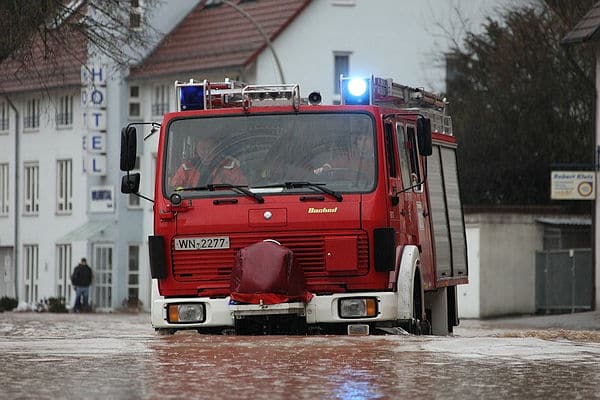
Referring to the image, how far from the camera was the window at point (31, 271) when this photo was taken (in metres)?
68.8

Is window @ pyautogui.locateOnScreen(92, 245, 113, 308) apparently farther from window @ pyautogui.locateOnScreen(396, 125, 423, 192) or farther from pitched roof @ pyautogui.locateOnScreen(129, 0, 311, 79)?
window @ pyautogui.locateOnScreen(396, 125, 423, 192)

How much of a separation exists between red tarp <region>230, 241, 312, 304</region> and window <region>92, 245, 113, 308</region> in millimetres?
48067

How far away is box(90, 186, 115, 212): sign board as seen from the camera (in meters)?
65.0

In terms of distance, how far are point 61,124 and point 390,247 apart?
51.3m

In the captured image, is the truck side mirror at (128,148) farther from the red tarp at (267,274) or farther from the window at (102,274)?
the window at (102,274)

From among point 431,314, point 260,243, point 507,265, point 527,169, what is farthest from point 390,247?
point 527,169

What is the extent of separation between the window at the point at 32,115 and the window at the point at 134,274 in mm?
6825

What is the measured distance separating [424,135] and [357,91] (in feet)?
2.51

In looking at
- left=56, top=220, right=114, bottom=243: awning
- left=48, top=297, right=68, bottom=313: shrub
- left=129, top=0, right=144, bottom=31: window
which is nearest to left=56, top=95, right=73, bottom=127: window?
left=56, top=220, right=114, bottom=243: awning

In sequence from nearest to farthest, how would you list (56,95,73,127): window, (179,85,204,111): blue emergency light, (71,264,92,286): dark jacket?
(179,85,204,111): blue emergency light → (71,264,92,286): dark jacket → (56,95,73,127): window

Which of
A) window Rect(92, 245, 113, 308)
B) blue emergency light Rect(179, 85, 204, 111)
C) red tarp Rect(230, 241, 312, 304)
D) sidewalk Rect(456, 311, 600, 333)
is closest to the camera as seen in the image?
red tarp Rect(230, 241, 312, 304)

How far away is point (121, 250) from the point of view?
2554 inches

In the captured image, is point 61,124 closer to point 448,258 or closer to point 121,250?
point 121,250

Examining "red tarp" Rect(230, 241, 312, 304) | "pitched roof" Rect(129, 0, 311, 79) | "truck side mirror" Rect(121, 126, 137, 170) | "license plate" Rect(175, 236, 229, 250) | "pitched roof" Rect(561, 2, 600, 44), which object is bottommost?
"red tarp" Rect(230, 241, 312, 304)
